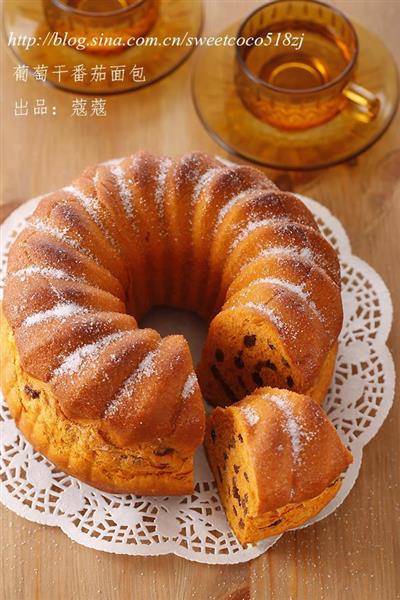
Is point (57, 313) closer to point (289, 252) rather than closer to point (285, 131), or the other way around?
point (289, 252)

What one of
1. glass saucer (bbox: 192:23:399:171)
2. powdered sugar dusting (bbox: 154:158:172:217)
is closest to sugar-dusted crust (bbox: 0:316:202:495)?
powdered sugar dusting (bbox: 154:158:172:217)

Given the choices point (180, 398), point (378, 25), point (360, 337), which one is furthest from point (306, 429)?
point (378, 25)

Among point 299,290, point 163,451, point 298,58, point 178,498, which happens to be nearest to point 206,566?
point 178,498

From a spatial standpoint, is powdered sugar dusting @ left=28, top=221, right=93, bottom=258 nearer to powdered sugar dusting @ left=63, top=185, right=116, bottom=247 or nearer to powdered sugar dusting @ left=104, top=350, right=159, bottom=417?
powdered sugar dusting @ left=63, top=185, right=116, bottom=247

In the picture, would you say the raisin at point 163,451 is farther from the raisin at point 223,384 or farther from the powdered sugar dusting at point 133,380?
the raisin at point 223,384

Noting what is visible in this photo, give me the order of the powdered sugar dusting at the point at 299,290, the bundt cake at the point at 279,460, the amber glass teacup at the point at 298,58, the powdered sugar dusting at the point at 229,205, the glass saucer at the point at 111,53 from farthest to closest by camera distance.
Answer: the glass saucer at the point at 111,53
the amber glass teacup at the point at 298,58
the powdered sugar dusting at the point at 229,205
the powdered sugar dusting at the point at 299,290
the bundt cake at the point at 279,460

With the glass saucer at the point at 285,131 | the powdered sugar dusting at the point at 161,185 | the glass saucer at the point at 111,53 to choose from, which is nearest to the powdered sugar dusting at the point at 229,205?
the powdered sugar dusting at the point at 161,185
